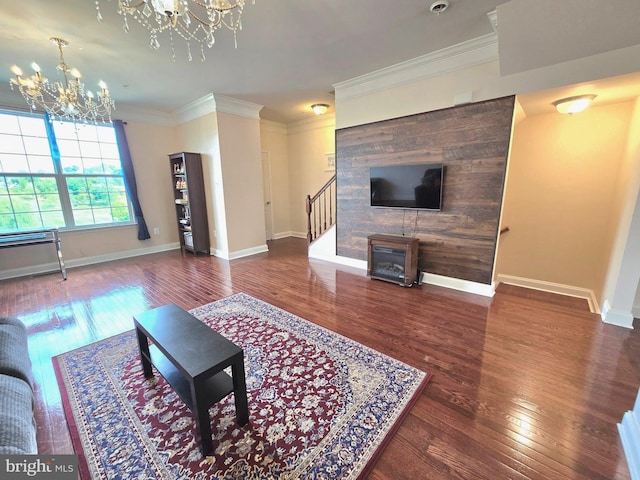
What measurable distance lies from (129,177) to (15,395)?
4.84m

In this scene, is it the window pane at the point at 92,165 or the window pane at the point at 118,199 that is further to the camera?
the window pane at the point at 118,199

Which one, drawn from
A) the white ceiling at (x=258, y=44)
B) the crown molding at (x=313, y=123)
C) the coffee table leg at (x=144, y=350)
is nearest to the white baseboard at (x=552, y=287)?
the white ceiling at (x=258, y=44)

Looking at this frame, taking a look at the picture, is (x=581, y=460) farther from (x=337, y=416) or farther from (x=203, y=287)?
(x=203, y=287)

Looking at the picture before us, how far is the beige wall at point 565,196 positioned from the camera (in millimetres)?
3109

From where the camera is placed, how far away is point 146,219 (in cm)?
547

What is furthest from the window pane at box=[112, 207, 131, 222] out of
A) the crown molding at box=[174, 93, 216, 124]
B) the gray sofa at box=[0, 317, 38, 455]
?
the gray sofa at box=[0, 317, 38, 455]

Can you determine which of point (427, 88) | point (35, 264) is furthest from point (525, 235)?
point (35, 264)

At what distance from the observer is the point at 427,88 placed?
3.33 meters

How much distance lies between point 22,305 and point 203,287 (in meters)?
2.02

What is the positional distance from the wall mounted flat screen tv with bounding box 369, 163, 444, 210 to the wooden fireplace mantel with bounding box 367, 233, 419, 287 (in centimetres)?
50

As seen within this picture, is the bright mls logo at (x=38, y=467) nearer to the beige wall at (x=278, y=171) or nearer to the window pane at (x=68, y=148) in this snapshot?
the window pane at (x=68, y=148)

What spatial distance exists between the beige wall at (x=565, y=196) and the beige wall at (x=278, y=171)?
5.01 metres

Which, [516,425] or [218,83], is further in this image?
[218,83]

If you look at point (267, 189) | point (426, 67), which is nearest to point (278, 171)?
point (267, 189)
